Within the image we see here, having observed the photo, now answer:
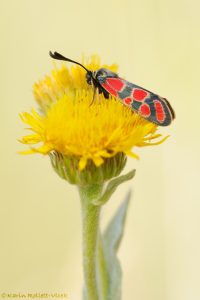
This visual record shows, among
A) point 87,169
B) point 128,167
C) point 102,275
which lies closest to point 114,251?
point 102,275

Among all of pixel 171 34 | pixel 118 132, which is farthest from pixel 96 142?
pixel 171 34

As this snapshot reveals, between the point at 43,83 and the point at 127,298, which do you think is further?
the point at 127,298

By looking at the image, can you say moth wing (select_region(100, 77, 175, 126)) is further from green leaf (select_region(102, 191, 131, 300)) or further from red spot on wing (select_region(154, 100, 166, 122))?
green leaf (select_region(102, 191, 131, 300))

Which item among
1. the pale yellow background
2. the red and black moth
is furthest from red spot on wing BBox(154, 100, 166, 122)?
the pale yellow background

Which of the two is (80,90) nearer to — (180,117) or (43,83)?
(43,83)

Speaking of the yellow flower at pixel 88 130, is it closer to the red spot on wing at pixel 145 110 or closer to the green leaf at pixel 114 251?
the red spot on wing at pixel 145 110

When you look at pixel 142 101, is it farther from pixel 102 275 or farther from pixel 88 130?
pixel 102 275
